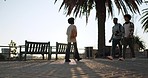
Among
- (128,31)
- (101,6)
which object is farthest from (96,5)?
(128,31)

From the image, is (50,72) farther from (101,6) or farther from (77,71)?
(101,6)

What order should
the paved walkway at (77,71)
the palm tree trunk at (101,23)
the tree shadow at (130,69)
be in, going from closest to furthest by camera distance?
the paved walkway at (77,71), the tree shadow at (130,69), the palm tree trunk at (101,23)

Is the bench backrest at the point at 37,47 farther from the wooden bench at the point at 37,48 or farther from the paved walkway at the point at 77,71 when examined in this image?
the paved walkway at the point at 77,71

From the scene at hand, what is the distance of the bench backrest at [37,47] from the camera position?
19.7 metres

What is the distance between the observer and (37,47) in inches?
795

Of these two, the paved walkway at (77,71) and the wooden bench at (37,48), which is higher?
the wooden bench at (37,48)

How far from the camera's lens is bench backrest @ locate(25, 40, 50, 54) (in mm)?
19719

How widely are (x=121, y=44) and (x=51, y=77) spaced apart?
8998mm

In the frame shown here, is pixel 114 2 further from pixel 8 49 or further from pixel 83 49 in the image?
pixel 8 49

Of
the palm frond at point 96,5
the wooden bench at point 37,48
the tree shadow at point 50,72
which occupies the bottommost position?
the tree shadow at point 50,72

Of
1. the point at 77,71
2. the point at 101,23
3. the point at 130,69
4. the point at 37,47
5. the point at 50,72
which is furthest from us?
the point at 101,23

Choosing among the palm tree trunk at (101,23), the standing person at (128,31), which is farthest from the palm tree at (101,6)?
the standing person at (128,31)

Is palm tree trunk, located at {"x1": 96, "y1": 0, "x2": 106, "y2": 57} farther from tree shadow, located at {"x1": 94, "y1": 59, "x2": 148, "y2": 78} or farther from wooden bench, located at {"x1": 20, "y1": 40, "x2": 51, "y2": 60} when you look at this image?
tree shadow, located at {"x1": 94, "y1": 59, "x2": 148, "y2": 78}

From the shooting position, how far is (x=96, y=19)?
82.7 feet
